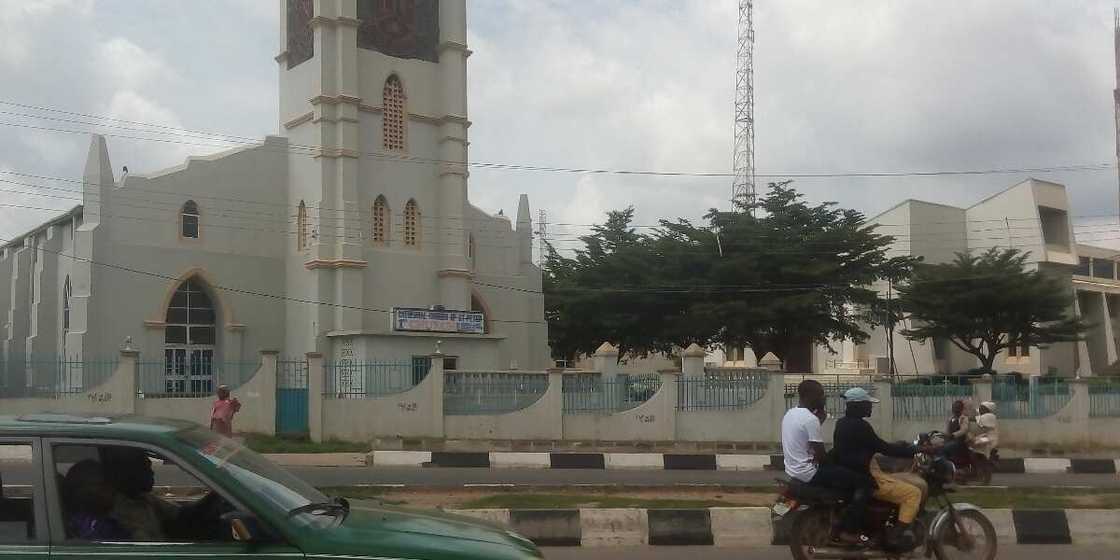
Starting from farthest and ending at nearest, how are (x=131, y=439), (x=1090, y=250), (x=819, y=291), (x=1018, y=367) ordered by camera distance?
(x=1090, y=250) → (x=1018, y=367) → (x=819, y=291) → (x=131, y=439)

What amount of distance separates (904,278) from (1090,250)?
2428 centimetres

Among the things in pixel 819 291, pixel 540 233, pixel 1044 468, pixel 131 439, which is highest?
pixel 540 233

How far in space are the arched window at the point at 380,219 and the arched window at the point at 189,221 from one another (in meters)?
5.41

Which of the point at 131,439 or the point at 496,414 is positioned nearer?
the point at 131,439

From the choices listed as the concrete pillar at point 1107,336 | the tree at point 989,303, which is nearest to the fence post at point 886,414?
the tree at point 989,303

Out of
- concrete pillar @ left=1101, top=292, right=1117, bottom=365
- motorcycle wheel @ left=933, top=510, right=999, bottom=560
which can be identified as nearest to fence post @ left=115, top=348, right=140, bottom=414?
motorcycle wheel @ left=933, top=510, right=999, bottom=560

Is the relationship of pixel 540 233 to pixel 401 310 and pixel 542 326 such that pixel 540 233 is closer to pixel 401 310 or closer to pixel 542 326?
pixel 542 326

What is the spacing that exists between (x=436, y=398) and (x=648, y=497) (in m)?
10.9

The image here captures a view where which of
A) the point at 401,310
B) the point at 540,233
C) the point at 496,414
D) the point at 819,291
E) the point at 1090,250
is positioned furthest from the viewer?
the point at 540,233

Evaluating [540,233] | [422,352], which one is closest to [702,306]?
[422,352]

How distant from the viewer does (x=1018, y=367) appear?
4938cm

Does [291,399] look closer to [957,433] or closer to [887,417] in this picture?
[887,417]

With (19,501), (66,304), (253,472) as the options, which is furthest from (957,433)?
(66,304)

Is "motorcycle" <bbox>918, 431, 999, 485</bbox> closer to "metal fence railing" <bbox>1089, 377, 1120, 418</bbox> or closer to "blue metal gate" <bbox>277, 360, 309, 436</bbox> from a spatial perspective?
"metal fence railing" <bbox>1089, 377, 1120, 418</bbox>
